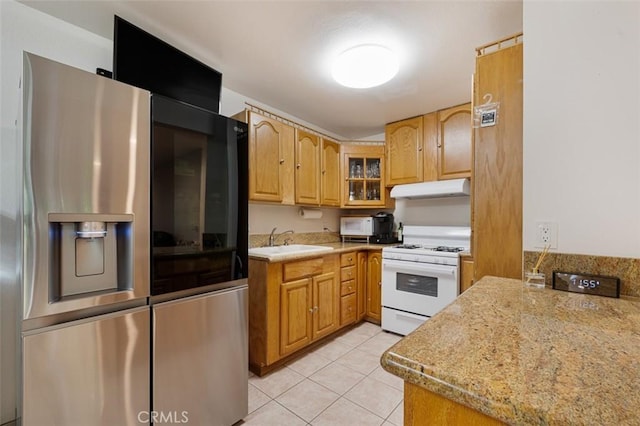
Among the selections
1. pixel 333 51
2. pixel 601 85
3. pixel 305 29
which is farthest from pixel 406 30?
pixel 601 85

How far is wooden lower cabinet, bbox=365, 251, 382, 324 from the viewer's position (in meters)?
2.91

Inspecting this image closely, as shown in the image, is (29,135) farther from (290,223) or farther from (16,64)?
(290,223)

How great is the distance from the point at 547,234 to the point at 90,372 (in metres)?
1.96

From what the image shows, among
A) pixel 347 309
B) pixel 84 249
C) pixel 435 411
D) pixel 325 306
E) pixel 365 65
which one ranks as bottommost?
pixel 347 309

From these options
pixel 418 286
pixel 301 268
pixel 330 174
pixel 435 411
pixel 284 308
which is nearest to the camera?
pixel 435 411

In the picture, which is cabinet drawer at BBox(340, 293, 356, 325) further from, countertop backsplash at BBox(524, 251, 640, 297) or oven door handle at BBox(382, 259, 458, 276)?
countertop backsplash at BBox(524, 251, 640, 297)

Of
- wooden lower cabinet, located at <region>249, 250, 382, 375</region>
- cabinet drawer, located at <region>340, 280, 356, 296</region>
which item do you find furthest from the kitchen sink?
cabinet drawer, located at <region>340, 280, 356, 296</region>

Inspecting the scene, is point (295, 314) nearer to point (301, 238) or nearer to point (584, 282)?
point (301, 238)

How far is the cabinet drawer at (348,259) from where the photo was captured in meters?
2.71

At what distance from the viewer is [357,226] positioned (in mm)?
3309

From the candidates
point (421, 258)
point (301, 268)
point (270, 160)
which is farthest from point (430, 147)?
point (301, 268)

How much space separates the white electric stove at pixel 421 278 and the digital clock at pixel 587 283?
1.33 m

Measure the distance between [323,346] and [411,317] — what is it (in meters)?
0.89

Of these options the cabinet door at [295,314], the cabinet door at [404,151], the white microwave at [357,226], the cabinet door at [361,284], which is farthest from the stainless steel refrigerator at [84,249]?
the cabinet door at [404,151]
